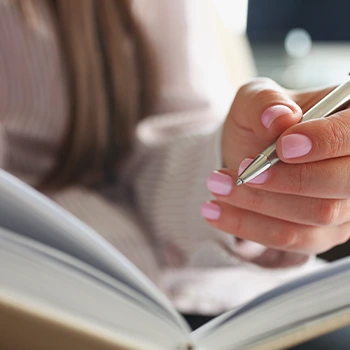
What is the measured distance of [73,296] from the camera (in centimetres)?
23

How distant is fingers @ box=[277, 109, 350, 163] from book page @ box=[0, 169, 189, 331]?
0.31 feet

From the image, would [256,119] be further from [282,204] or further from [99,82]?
[99,82]

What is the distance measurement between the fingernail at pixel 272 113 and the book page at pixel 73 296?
11 centimetres

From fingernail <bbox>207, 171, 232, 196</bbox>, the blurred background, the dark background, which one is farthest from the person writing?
the dark background

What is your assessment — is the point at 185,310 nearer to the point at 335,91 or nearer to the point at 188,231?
the point at 188,231

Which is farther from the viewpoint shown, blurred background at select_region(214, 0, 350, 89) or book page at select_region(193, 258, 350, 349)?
blurred background at select_region(214, 0, 350, 89)

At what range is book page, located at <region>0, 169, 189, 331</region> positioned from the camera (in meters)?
0.23

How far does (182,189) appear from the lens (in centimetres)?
48

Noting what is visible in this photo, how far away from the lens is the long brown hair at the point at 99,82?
507mm

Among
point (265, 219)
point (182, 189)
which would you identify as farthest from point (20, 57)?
point (265, 219)

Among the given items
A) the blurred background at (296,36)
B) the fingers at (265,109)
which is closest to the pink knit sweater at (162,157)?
the fingers at (265,109)

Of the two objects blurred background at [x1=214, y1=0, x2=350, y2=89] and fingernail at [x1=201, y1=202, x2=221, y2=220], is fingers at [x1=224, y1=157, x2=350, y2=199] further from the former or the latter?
blurred background at [x1=214, y1=0, x2=350, y2=89]

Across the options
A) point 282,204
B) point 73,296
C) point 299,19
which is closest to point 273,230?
point 282,204

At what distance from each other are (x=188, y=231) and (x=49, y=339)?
236 millimetres
